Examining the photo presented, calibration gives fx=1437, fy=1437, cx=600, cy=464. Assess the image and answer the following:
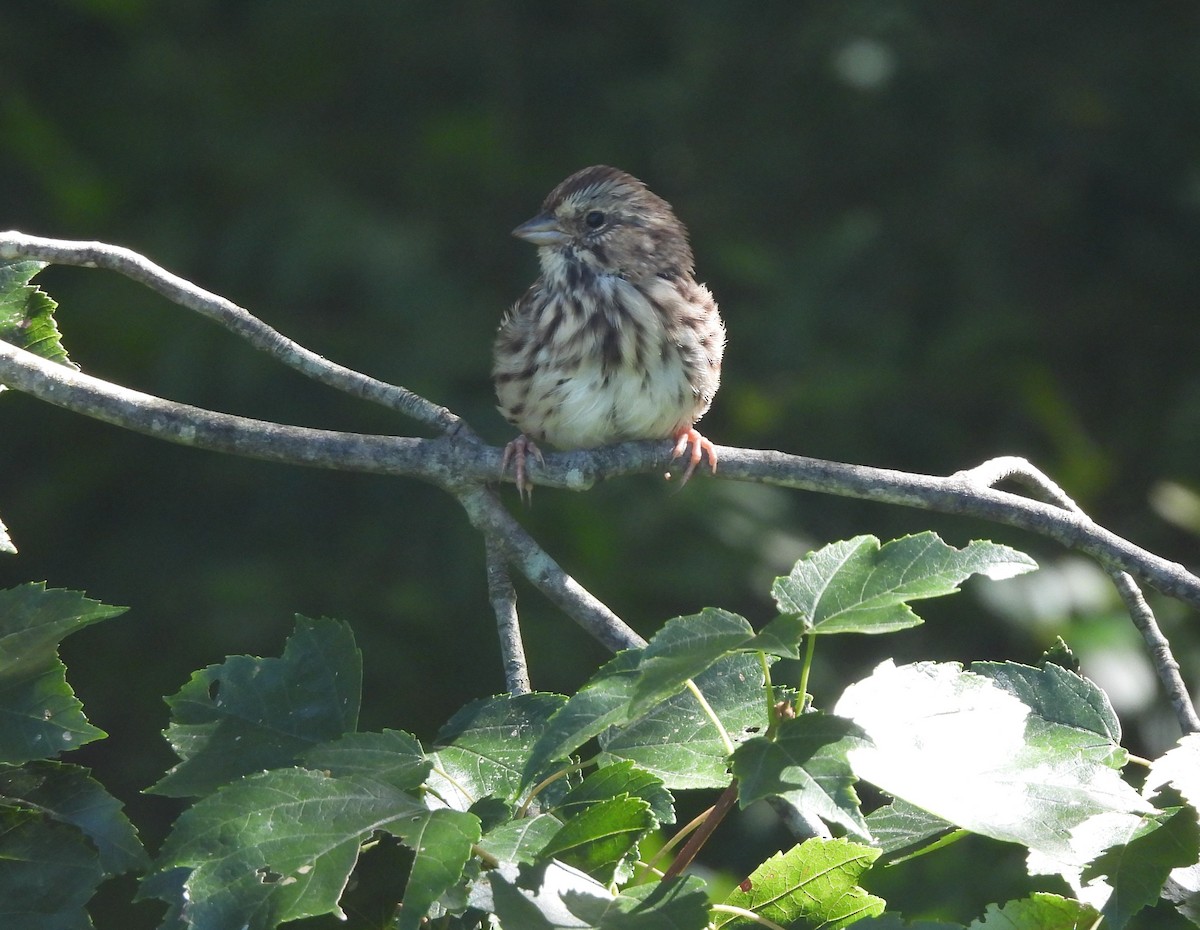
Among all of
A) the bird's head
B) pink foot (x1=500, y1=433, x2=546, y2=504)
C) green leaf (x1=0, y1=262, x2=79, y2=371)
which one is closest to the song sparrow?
the bird's head

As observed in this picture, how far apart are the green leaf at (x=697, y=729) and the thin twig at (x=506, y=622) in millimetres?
337

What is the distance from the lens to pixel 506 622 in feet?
6.84

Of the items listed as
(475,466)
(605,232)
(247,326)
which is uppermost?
(605,232)

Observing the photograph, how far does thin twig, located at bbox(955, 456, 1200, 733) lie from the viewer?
1900 mm

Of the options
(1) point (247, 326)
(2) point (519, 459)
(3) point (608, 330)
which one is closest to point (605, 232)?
(3) point (608, 330)

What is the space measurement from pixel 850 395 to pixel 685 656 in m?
4.15

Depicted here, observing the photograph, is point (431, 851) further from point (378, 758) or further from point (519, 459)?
point (519, 459)

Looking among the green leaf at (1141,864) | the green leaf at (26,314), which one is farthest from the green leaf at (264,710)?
the green leaf at (26,314)

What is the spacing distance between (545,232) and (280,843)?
2461 millimetres

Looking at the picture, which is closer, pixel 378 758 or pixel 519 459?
pixel 378 758

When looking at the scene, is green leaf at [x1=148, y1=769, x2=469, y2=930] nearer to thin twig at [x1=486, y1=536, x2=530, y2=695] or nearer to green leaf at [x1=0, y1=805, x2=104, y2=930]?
green leaf at [x1=0, y1=805, x2=104, y2=930]

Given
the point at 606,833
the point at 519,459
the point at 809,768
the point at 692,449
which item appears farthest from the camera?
the point at 692,449

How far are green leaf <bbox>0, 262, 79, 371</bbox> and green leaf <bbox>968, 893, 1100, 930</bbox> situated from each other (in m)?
1.64

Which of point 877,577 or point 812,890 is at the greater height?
point 877,577
